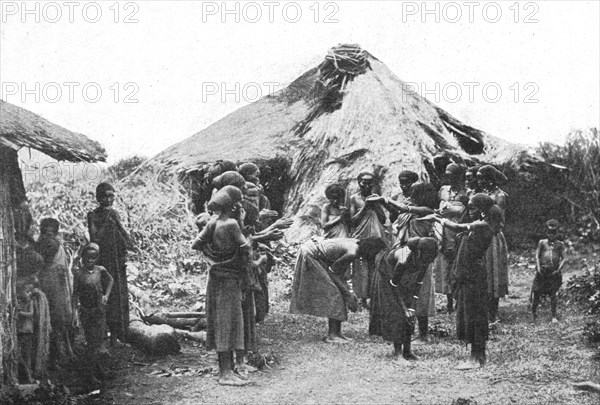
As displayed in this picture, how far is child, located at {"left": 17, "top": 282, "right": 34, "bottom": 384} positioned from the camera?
6.00m

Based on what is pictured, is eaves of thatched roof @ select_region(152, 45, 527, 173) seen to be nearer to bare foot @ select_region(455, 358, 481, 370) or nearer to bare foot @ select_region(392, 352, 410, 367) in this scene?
bare foot @ select_region(392, 352, 410, 367)

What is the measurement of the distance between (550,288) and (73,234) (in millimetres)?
7007

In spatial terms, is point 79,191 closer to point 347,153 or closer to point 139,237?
point 139,237

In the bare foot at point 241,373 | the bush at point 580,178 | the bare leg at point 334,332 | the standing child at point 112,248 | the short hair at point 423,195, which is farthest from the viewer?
the bush at point 580,178

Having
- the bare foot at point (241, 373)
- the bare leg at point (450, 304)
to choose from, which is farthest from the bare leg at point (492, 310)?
the bare foot at point (241, 373)

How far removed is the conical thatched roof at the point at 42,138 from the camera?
19.0 ft

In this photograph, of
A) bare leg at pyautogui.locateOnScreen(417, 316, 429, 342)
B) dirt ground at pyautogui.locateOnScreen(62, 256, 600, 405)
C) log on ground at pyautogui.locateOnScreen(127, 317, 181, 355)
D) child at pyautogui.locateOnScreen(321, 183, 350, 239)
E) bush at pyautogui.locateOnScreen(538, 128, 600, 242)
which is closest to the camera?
dirt ground at pyautogui.locateOnScreen(62, 256, 600, 405)

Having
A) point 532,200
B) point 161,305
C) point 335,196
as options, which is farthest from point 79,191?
point 532,200

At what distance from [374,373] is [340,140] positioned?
746 centimetres

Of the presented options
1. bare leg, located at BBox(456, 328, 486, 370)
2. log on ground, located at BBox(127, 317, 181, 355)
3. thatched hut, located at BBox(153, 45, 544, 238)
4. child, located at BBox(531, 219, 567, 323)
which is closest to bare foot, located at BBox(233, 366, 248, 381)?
log on ground, located at BBox(127, 317, 181, 355)

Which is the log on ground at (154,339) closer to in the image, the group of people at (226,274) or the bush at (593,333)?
the group of people at (226,274)

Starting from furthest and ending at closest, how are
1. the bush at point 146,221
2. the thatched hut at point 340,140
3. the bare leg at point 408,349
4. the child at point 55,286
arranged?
the thatched hut at point 340,140 < the bush at point 146,221 < the bare leg at point 408,349 < the child at point 55,286

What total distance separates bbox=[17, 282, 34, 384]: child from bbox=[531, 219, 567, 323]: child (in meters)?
6.47

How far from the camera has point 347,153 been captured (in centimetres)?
1311
